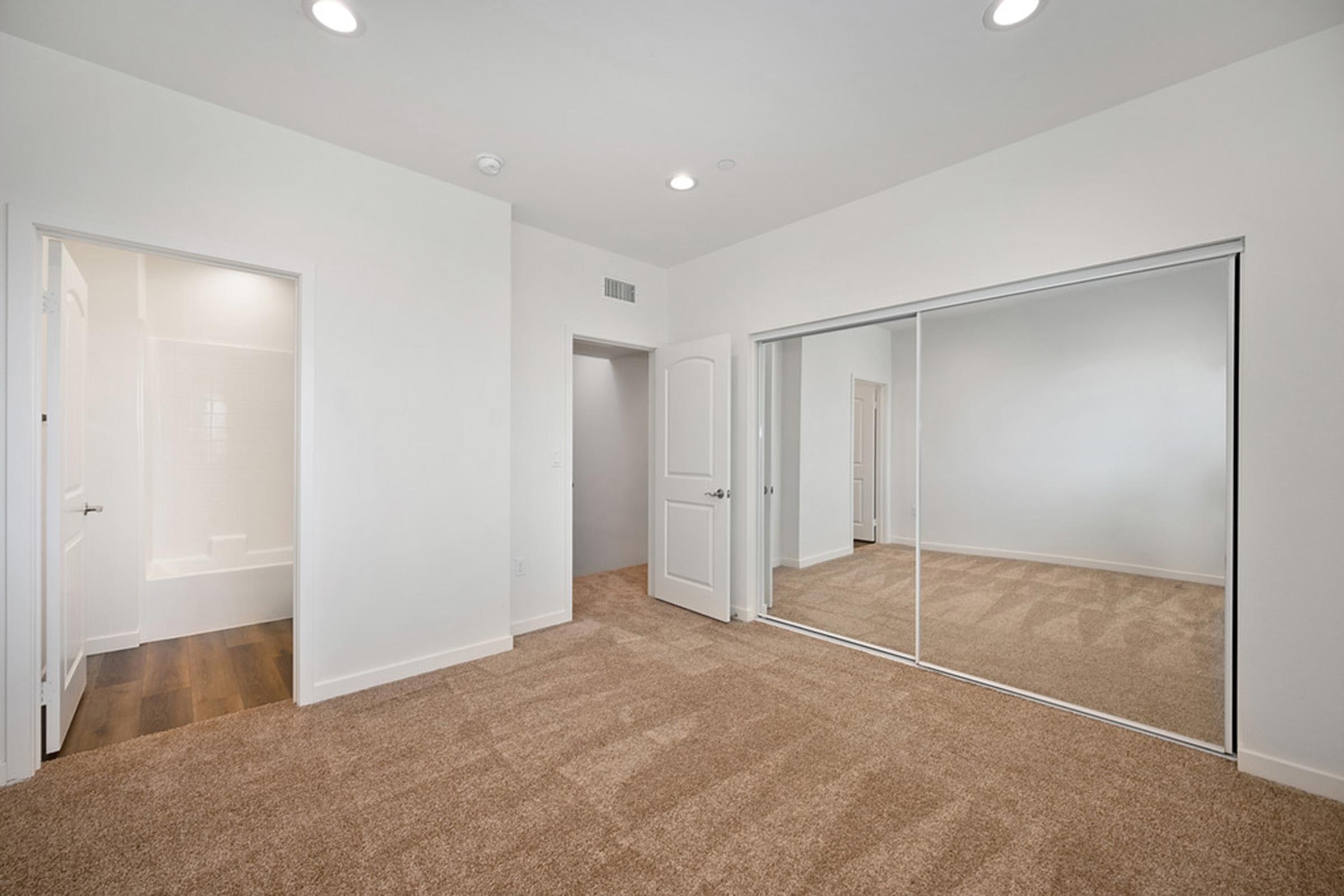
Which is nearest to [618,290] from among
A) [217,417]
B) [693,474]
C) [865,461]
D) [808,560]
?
[693,474]

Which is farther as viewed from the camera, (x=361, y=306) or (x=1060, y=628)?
(x=1060, y=628)

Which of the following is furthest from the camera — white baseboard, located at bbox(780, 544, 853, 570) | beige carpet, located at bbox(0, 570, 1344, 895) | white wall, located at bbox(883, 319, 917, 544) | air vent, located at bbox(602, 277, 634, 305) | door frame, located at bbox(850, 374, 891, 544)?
→ white baseboard, located at bbox(780, 544, 853, 570)

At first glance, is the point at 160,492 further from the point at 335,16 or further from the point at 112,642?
the point at 335,16

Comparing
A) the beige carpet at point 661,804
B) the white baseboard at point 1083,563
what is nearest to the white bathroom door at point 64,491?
the beige carpet at point 661,804

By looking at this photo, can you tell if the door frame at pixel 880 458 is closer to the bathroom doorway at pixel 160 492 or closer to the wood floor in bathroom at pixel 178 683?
the bathroom doorway at pixel 160 492

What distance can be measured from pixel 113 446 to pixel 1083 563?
228 inches

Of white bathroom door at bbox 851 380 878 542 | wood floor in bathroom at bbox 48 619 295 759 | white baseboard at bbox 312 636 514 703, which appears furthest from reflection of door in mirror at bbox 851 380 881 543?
wood floor in bathroom at bbox 48 619 295 759

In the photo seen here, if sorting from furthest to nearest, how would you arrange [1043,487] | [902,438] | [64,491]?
[902,438]
[1043,487]
[64,491]

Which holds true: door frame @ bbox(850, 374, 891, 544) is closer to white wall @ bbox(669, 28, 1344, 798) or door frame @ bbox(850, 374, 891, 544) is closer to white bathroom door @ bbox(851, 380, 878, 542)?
white bathroom door @ bbox(851, 380, 878, 542)

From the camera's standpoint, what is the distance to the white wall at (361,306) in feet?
7.00

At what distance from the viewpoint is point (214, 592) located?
371 centimetres

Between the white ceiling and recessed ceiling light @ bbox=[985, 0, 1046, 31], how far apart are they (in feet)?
0.14

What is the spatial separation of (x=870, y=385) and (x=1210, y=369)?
181cm

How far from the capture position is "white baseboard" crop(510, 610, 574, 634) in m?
3.64
